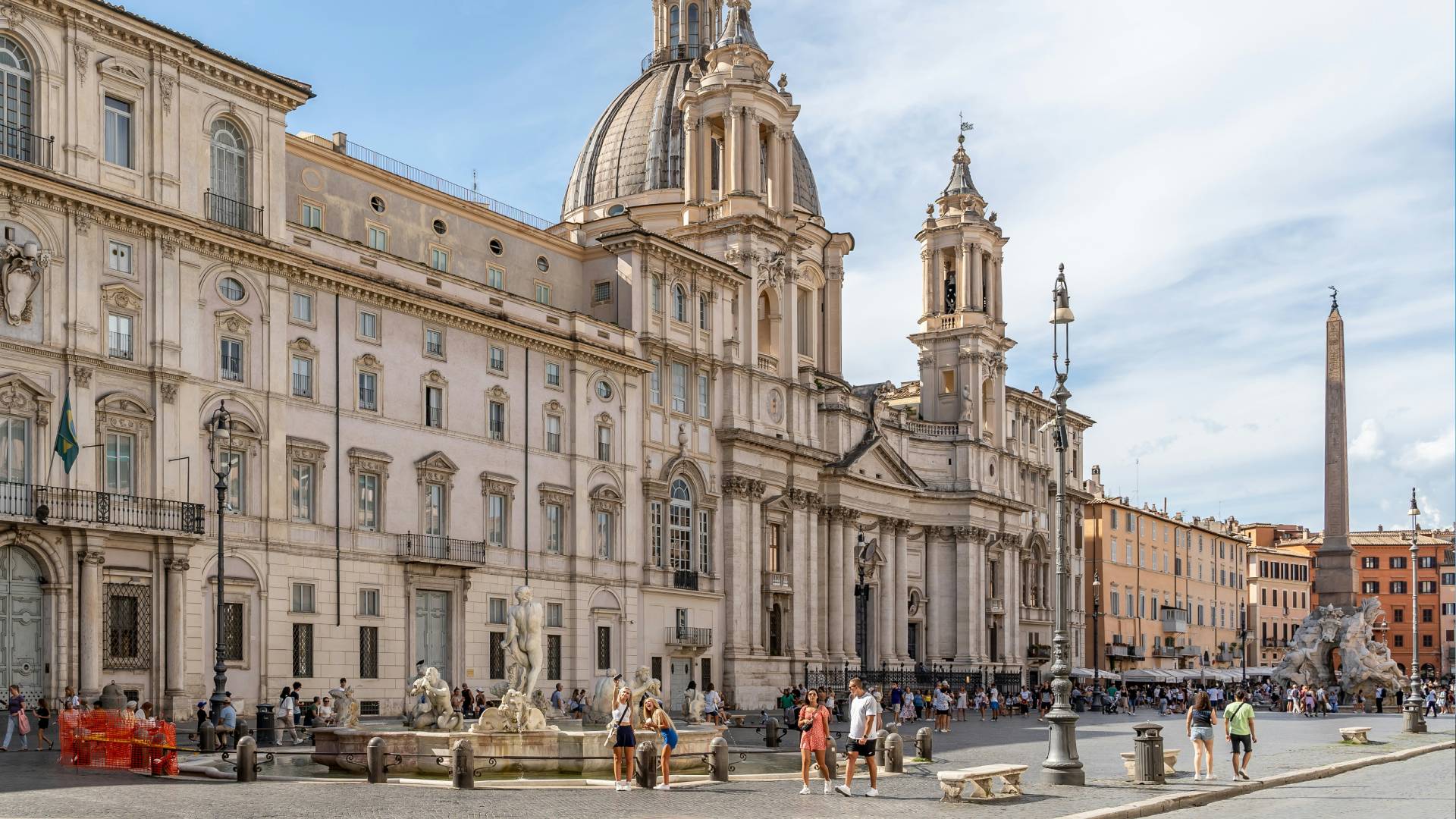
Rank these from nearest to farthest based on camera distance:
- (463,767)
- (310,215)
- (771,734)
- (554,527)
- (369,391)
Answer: (463,767), (771,734), (369,391), (310,215), (554,527)

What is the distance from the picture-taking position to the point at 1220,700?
91.0 m

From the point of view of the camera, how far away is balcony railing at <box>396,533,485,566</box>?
4619cm

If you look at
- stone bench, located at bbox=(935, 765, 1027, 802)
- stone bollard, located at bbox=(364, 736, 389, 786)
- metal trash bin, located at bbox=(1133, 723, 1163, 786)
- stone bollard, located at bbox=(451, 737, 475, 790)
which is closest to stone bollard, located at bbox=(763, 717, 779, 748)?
metal trash bin, located at bbox=(1133, 723, 1163, 786)

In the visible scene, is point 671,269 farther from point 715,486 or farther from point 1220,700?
point 1220,700

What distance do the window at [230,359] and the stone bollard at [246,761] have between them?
17075 mm

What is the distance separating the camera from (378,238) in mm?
50406

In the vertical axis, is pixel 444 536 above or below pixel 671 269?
below

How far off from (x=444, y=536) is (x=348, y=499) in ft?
12.6

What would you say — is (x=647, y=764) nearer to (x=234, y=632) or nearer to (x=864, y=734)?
(x=864, y=734)

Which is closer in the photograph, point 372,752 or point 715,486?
point 372,752

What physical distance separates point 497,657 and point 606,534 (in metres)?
6.88

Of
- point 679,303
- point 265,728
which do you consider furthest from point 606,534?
point 265,728

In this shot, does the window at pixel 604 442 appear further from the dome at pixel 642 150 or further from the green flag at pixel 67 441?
the dome at pixel 642 150

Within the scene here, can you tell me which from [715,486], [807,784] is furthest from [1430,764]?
[715,486]
